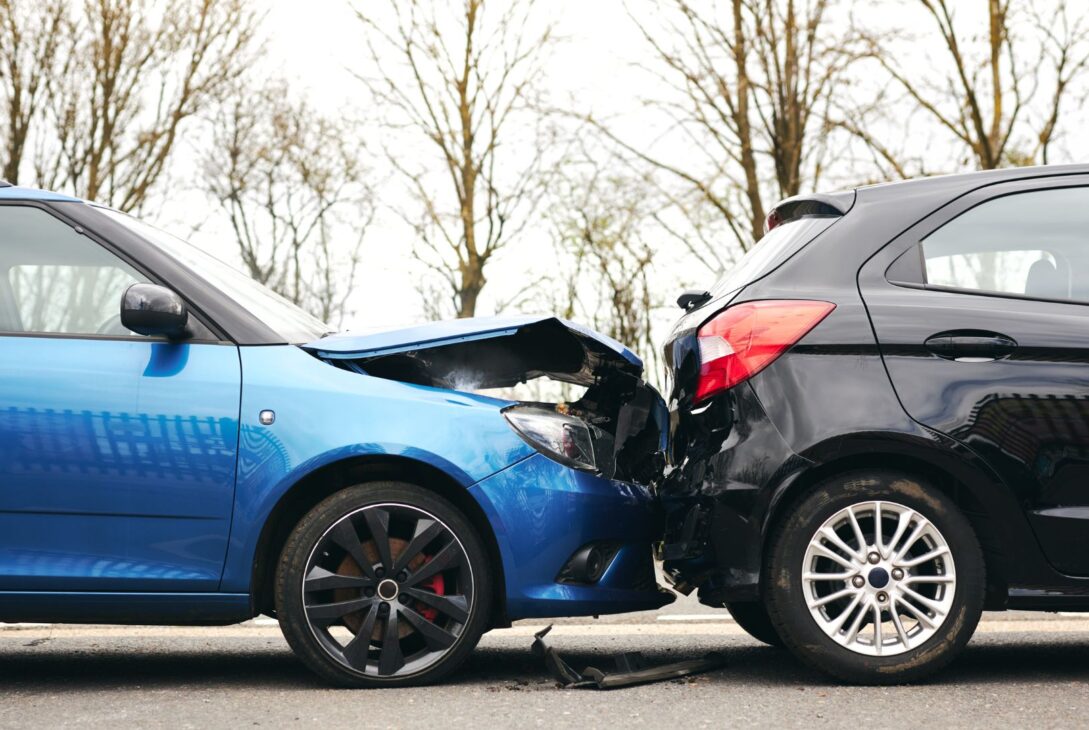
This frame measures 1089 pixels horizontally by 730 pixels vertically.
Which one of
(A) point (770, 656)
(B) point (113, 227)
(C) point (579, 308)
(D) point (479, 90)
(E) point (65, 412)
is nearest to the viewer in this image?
(E) point (65, 412)

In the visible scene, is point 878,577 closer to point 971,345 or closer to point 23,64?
point 971,345

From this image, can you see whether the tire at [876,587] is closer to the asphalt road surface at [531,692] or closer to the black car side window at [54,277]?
the asphalt road surface at [531,692]

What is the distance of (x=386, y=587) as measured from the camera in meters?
4.12

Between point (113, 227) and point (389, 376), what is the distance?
3.59ft

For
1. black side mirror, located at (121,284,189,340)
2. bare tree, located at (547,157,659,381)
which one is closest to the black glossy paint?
black side mirror, located at (121,284,189,340)

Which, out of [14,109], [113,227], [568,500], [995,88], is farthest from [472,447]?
[14,109]

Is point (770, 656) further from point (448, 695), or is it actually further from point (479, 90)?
point (479, 90)

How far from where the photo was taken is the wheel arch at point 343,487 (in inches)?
165

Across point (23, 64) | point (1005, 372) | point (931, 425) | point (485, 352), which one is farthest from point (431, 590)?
point (23, 64)

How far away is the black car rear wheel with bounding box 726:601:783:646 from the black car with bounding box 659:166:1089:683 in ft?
3.04

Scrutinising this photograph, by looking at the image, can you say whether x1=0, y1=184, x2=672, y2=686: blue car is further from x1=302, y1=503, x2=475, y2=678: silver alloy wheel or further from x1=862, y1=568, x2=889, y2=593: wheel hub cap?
x1=862, y1=568, x2=889, y2=593: wheel hub cap

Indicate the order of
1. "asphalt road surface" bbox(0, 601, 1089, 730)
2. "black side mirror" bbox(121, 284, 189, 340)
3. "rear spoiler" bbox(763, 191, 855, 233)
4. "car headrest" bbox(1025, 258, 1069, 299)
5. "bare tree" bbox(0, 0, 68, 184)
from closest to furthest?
1. "asphalt road surface" bbox(0, 601, 1089, 730)
2. "black side mirror" bbox(121, 284, 189, 340)
3. "car headrest" bbox(1025, 258, 1069, 299)
4. "rear spoiler" bbox(763, 191, 855, 233)
5. "bare tree" bbox(0, 0, 68, 184)

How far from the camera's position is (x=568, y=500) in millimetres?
4211

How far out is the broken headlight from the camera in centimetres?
426
